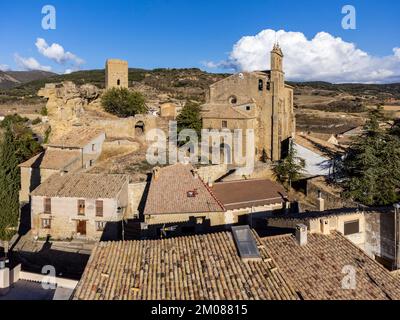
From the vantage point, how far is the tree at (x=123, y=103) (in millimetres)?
37312

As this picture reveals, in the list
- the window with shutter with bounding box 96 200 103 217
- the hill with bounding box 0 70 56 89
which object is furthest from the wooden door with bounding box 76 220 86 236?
the hill with bounding box 0 70 56 89

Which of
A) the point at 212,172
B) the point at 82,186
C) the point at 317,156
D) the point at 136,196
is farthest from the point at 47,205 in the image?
the point at 317,156

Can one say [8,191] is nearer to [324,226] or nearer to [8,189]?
[8,189]

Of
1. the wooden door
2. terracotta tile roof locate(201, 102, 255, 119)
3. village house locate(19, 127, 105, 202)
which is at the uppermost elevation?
terracotta tile roof locate(201, 102, 255, 119)

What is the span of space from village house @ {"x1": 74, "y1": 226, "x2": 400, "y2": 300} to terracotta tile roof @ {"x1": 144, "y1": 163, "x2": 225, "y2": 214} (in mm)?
6315

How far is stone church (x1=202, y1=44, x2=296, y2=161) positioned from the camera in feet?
99.7

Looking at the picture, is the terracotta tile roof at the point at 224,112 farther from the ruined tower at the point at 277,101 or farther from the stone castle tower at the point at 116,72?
the stone castle tower at the point at 116,72

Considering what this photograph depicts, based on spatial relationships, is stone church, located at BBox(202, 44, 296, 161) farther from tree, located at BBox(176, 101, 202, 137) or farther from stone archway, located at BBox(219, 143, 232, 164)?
stone archway, located at BBox(219, 143, 232, 164)

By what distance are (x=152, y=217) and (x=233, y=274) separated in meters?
8.70


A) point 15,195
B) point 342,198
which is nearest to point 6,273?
point 15,195

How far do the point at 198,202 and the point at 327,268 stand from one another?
8.33 metres

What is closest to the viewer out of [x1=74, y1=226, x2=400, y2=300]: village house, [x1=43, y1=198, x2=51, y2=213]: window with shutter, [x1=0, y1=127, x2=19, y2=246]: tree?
[x1=74, y1=226, x2=400, y2=300]: village house

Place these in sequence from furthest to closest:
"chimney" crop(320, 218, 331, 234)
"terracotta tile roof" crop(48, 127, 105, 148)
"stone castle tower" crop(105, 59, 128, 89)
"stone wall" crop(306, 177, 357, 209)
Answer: "stone castle tower" crop(105, 59, 128, 89)
"terracotta tile roof" crop(48, 127, 105, 148)
"stone wall" crop(306, 177, 357, 209)
"chimney" crop(320, 218, 331, 234)
